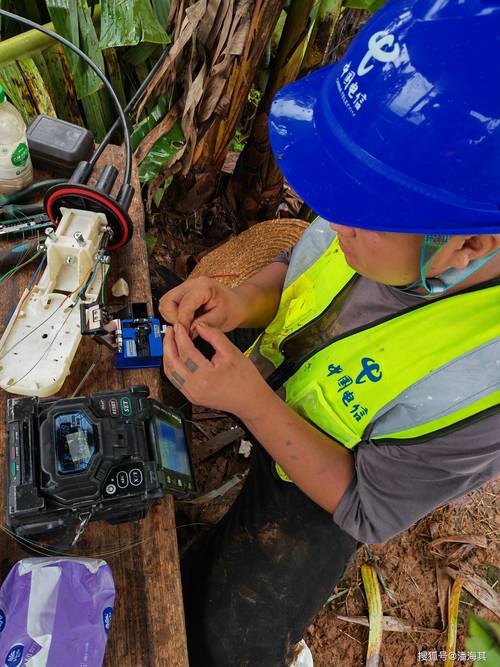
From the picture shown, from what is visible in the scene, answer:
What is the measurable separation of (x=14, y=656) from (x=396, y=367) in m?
0.78

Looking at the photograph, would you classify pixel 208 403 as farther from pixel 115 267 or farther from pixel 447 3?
pixel 447 3

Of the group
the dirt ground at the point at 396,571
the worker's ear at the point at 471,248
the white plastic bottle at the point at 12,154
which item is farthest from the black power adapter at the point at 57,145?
the dirt ground at the point at 396,571

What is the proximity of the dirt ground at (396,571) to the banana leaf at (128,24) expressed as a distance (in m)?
1.33

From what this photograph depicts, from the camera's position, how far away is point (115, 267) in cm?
113

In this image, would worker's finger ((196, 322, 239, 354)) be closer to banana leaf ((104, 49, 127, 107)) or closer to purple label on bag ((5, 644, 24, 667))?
purple label on bag ((5, 644, 24, 667))

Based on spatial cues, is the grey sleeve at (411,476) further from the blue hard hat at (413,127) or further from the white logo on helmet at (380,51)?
the white logo on helmet at (380,51)

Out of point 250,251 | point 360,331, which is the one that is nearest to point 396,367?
point 360,331

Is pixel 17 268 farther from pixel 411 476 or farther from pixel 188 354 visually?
pixel 411 476

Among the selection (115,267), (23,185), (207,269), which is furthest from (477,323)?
(207,269)

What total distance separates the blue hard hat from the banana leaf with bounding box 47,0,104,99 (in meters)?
1.04

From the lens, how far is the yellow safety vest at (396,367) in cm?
76

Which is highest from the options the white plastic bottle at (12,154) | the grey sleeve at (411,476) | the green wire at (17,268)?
the white plastic bottle at (12,154)

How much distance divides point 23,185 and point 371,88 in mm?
920

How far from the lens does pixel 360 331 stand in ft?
3.02
